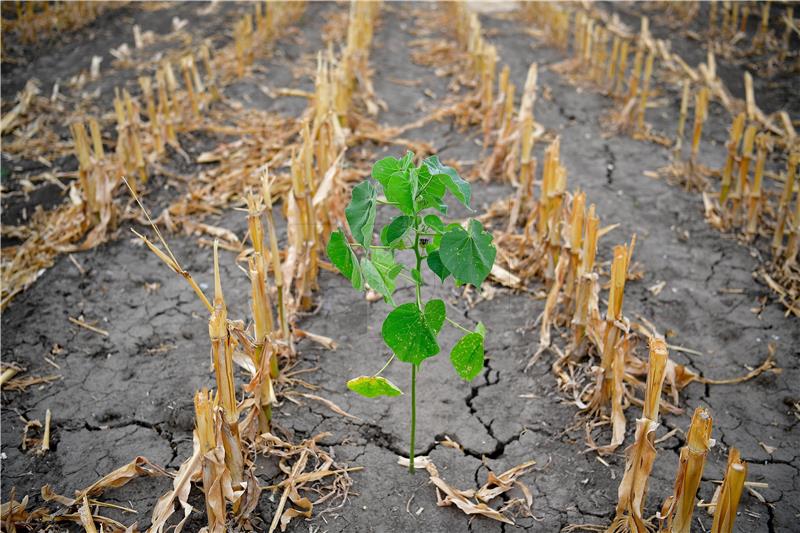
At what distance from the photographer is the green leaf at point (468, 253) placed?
2.13m

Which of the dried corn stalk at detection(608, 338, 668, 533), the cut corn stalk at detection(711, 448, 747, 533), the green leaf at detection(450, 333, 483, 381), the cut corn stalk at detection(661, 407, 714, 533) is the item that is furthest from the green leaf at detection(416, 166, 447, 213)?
the cut corn stalk at detection(711, 448, 747, 533)

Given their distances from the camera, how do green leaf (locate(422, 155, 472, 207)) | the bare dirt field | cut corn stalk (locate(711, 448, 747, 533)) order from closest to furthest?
cut corn stalk (locate(711, 448, 747, 533)) → green leaf (locate(422, 155, 472, 207)) → the bare dirt field

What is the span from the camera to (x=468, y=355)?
2336 mm

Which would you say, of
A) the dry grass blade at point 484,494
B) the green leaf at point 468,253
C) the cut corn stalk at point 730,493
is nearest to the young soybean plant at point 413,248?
the green leaf at point 468,253

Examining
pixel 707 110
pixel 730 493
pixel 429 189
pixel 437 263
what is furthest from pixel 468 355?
pixel 707 110

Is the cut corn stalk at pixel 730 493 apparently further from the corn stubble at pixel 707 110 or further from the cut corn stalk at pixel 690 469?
the corn stubble at pixel 707 110

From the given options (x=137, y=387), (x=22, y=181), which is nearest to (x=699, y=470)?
(x=137, y=387)

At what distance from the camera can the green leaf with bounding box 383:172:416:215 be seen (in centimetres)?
212

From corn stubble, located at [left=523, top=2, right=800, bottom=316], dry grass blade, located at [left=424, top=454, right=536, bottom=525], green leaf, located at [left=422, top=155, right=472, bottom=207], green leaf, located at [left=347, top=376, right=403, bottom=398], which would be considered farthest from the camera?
corn stubble, located at [left=523, top=2, right=800, bottom=316]

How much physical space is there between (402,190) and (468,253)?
28 centimetres

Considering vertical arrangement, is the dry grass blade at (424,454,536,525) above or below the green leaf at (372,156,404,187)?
below

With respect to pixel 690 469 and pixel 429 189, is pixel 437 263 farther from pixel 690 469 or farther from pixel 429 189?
pixel 690 469

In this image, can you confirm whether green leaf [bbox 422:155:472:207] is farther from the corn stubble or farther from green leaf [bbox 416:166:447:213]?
the corn stubble

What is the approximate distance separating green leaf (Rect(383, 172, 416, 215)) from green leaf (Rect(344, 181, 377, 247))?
0.06 meters
